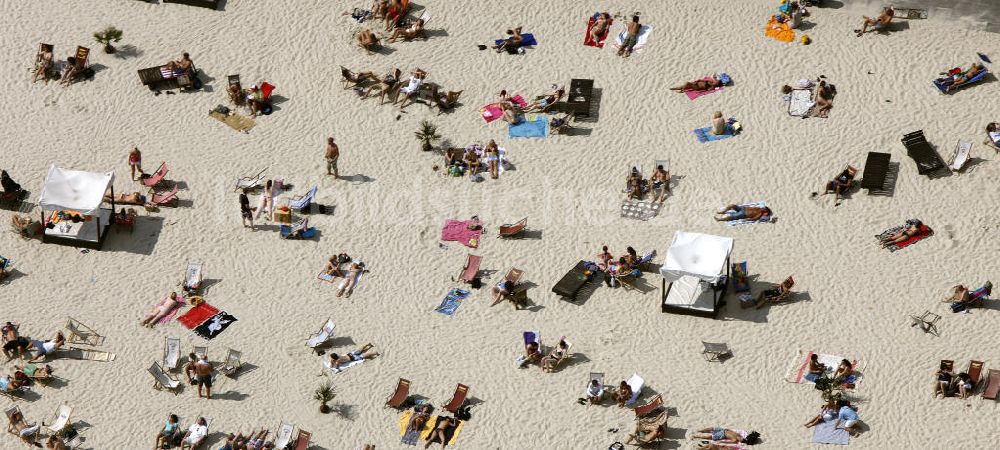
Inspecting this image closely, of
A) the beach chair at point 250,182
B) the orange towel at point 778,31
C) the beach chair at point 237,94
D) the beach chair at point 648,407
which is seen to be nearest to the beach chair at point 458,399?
the beach chair at point 648,407

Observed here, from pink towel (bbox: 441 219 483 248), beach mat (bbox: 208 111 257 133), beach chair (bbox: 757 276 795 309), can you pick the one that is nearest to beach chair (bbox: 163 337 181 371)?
pink towel (bbox: 441 219 483 248)

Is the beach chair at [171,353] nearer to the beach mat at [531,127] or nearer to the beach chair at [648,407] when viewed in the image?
the beach mat at [531,127]

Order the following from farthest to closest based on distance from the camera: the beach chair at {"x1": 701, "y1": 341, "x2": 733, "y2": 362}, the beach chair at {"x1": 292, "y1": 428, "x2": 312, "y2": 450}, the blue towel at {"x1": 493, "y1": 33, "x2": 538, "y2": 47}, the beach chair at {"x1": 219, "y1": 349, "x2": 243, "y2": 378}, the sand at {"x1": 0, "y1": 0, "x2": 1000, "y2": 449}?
the blue towel at {"x1": 493, "y1": 33, "x2": 538, "y2": 47} < the beach chair at {"x1": 219, "y1": 349, "x2": 243, "y2": 378} < the beach chair at {"x1": 701, "y1": 341, "x2": 733, "y2": 362} < the sand at {"x1": 0, "y1": 0, "x2": 1000, "y2": 449} < the beach chair at {"x1": 292, "y1": 428, "x2": 312, "y2": 450}

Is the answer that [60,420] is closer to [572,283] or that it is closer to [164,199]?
[164,199]

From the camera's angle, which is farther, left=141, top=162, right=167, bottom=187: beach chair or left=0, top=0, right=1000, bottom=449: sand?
left=141, top=162, right=167, bottom=187: beach chair

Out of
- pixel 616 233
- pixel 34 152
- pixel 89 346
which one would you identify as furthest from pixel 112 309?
pixel 616 233

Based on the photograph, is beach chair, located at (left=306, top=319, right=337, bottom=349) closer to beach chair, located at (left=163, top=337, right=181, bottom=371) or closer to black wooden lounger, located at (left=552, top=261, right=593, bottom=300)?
beach chair, located at (left=163, top=337, right=181, bottom=371)

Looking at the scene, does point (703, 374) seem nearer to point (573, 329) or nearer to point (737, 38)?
point (573, 329)

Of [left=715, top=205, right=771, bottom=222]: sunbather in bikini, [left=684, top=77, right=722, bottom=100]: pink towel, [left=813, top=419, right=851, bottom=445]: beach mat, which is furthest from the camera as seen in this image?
[left=684, top=77, right=722, bottom=100]: pink towel
